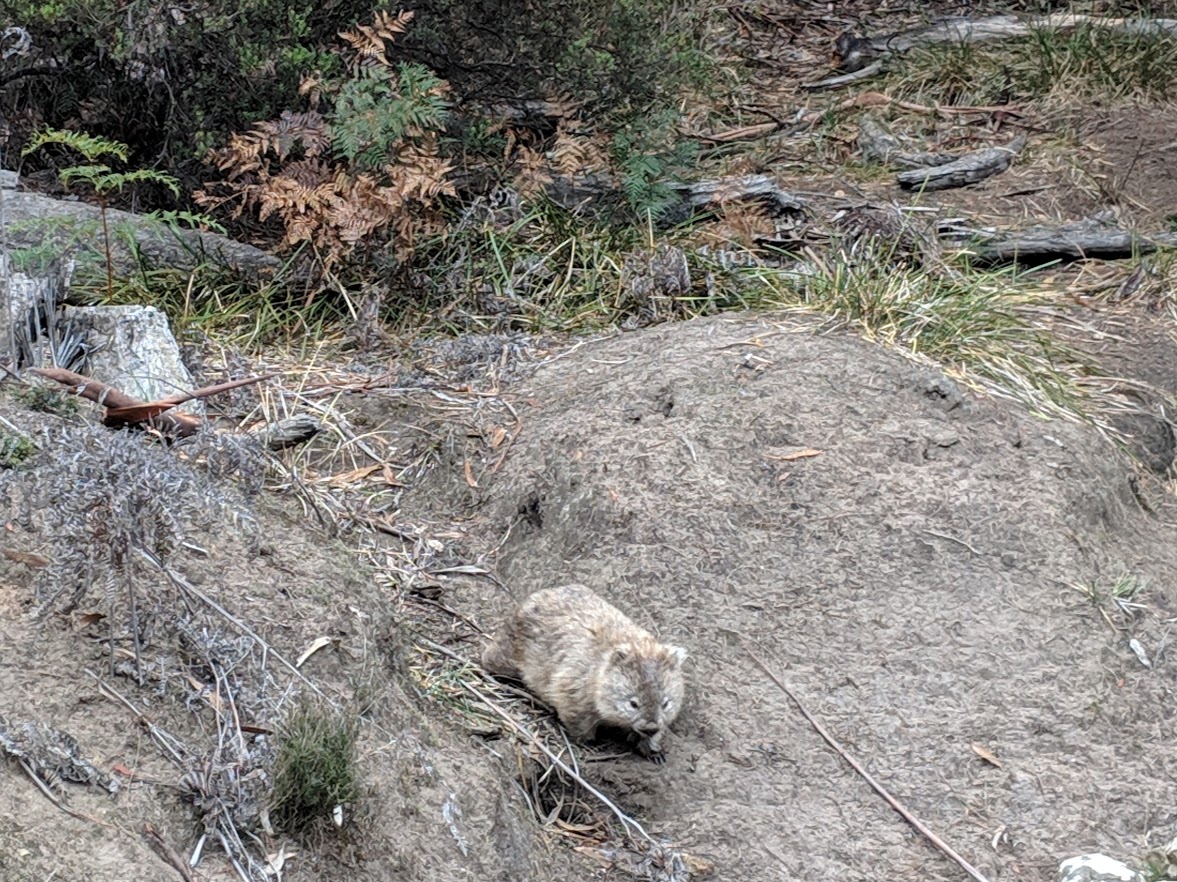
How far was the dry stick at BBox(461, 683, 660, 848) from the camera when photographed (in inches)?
181

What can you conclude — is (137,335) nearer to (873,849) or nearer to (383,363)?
(383,363)

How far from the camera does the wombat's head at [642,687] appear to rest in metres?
4.71

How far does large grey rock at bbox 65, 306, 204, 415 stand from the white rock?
3581 millimetres

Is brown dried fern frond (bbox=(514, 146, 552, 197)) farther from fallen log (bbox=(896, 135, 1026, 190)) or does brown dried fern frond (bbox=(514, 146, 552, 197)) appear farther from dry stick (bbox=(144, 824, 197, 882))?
dry stick (bbox=(144, 824, 197, 882))

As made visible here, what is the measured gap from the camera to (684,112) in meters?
9.43

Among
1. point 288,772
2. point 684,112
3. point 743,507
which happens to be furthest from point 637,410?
point 684,112

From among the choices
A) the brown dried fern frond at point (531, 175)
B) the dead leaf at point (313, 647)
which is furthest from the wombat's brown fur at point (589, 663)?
the brown dried fern frond at point (531, 175)

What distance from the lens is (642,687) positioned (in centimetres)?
468

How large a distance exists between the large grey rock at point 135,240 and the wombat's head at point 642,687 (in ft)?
10.6

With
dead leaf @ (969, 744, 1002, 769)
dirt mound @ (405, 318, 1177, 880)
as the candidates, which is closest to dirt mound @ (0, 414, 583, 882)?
dirt mound @ (405, 318, 1177, 880)

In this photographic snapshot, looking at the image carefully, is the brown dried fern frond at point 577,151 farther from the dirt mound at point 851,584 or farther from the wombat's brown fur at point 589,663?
the wombat's brown fur at point 589,663

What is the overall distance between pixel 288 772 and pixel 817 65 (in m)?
8.23

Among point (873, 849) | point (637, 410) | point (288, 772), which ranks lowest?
point (873, 849)

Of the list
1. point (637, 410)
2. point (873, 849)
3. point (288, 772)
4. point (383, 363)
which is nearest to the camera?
point (288, 772)
